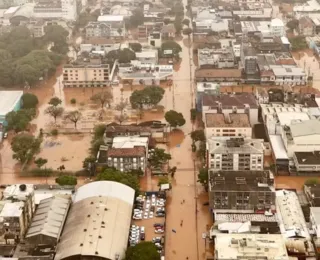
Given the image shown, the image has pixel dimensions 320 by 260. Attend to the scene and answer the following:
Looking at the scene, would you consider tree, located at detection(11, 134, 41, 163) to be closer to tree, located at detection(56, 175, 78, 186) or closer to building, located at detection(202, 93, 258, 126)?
tree, located at detection(56, 175, 78, 186)

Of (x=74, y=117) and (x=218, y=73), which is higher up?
(x=218, y=73)

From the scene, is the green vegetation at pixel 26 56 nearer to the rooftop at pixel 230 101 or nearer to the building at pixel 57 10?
the building at pixel 57 10

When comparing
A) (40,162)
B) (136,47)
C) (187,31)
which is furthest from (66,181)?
(187,31)

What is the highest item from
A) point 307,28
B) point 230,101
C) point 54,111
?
point 307,28

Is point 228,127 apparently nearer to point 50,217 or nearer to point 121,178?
point 121,178

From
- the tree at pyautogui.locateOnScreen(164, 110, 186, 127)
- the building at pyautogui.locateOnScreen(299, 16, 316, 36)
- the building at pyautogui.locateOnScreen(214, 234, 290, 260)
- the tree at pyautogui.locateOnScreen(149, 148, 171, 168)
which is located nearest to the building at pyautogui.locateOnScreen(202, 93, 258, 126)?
the tree at pyautogui.locateOnScreen(164, 110, 186, 127)
